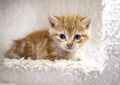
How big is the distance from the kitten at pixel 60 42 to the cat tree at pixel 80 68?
84mm

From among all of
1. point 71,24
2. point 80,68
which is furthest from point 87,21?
point 80,68

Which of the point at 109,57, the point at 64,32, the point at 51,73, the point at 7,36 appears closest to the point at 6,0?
the point at 7,36

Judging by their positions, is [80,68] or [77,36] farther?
[77,36]

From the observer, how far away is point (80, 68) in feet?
3.33

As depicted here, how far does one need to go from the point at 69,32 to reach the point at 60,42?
2.1 inches

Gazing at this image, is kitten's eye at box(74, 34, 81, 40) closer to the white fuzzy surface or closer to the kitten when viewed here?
the kitten

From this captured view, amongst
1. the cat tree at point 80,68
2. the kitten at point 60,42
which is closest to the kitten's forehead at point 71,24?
the kitten at point 60,42

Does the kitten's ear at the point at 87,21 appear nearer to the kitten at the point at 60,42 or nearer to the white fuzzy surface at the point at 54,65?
the kitten at the point at 60,42

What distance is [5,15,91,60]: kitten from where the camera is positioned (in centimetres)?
115

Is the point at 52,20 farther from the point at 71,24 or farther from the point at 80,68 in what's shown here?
the point at 80,68

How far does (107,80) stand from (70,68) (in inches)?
5.4

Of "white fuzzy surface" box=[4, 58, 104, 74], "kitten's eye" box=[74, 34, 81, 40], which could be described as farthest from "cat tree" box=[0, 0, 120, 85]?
"kitten's eye" box=[74, 34, 81, 40]

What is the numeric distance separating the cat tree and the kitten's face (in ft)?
0.30

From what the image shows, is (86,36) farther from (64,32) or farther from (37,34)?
(37,34)
